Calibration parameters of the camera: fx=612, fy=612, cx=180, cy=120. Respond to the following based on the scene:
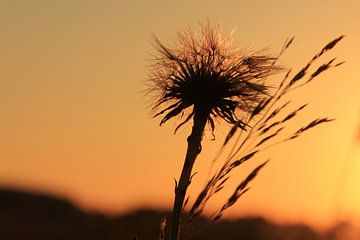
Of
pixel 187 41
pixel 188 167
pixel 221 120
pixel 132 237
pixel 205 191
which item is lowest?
pixel 132 237

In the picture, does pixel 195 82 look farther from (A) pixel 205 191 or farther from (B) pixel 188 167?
(A) pixel 205 191

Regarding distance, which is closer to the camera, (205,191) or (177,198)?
(205,191)

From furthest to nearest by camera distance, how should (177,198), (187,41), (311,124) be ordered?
(187,41), (177,198), (311,124)

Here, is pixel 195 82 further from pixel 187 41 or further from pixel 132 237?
pixel 132 237

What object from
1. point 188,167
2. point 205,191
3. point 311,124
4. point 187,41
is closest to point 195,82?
point 187,41

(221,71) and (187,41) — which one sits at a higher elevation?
(187,41)

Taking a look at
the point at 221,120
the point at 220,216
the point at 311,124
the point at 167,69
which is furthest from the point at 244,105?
the point at 220,216

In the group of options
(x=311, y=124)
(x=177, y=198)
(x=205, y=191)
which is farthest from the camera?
(x=177, y=198)

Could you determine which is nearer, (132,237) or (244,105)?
(132,237)

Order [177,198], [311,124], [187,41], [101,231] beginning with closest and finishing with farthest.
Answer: [311,124]
[177,198]
[101,231]
[187,41]
